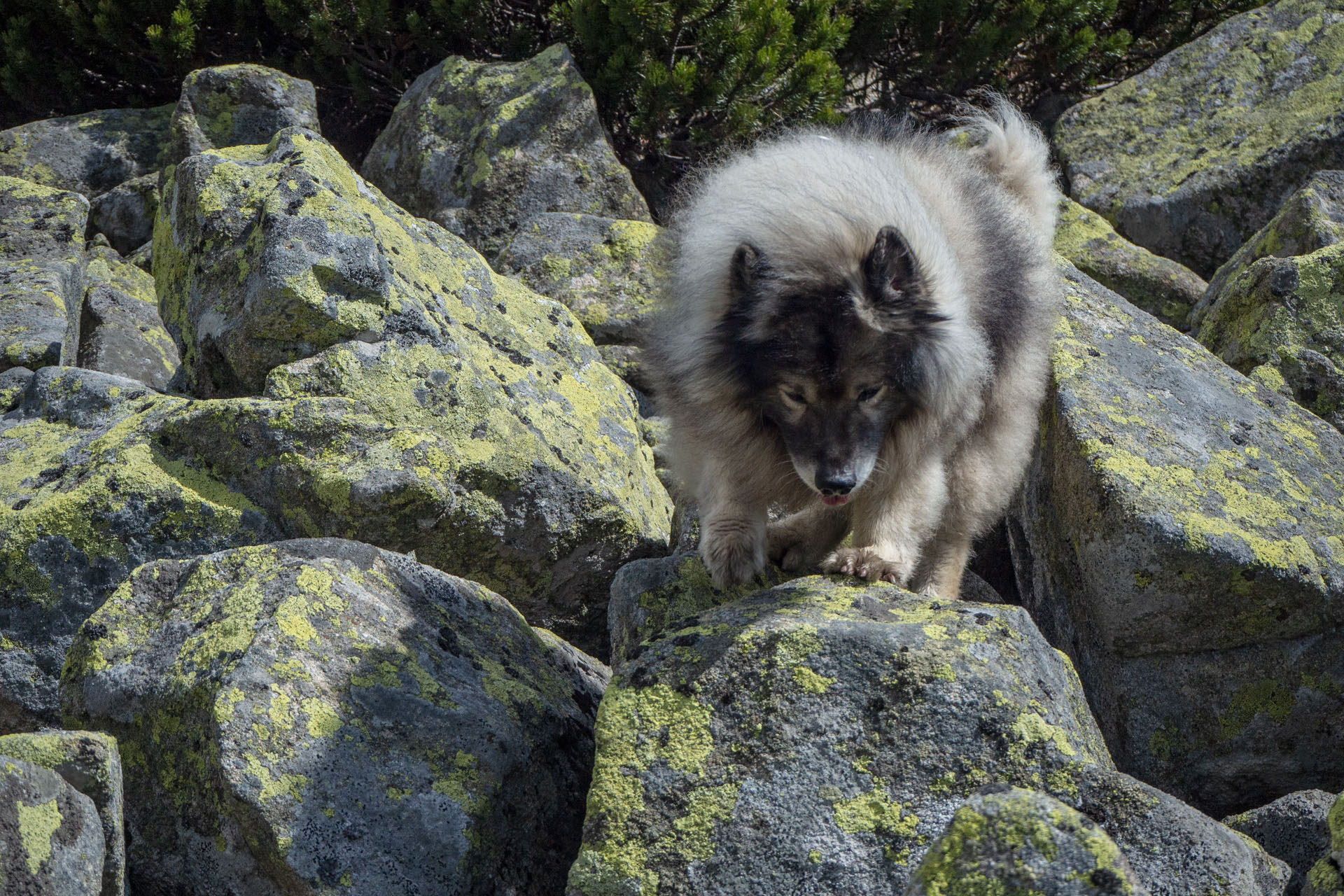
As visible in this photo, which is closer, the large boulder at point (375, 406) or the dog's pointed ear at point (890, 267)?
the dog's pointed ear at point (890, 267)

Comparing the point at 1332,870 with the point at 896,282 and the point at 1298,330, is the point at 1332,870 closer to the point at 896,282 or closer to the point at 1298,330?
the point at 896,282

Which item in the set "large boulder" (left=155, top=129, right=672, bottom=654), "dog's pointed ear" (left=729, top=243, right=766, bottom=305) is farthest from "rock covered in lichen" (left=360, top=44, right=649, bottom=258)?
"dog's pointed ear" (left=729, top=243, right=766, bottom=305)

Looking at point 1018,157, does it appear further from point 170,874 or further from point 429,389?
point 170,874

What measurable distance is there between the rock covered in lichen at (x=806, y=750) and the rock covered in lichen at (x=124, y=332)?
3.93 meters

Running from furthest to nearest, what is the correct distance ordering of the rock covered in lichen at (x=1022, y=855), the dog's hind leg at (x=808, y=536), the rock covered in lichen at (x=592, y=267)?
the rock covered in lichen at (x=592, y=267), the dog's hind leg at (x=808, y=536), the rock covered in lichen at (x=1022, y=855)

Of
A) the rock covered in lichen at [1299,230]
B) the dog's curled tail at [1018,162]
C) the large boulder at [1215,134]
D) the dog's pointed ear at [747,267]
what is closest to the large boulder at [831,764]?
the dog's pointed ear at [747,267]

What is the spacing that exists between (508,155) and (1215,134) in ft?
17.1

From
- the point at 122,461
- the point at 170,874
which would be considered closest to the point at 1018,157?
the point at 122,461

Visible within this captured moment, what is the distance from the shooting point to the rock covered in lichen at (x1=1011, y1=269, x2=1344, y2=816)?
4.35 meters

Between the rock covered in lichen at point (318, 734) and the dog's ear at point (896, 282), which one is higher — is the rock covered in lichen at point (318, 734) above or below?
below

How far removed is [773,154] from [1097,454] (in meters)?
1.71

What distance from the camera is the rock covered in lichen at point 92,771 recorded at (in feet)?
9.30

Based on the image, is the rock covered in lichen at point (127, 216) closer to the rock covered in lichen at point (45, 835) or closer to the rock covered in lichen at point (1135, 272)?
the rock covered in lichen at point (1135, 272)

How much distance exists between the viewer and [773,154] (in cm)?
461
